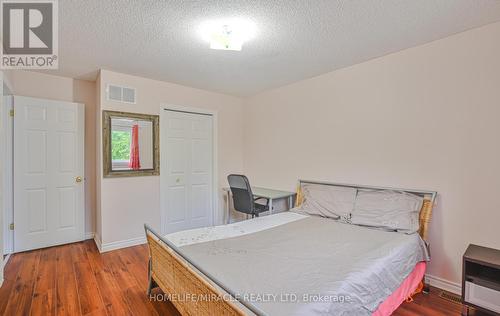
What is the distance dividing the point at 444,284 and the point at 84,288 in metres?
3.40

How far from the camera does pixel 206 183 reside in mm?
4340

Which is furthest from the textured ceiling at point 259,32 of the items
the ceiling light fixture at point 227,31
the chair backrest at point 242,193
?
the chair backrest at point 242,193

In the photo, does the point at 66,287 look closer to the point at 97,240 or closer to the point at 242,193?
the point at 97,240

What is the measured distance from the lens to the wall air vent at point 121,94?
327 cm

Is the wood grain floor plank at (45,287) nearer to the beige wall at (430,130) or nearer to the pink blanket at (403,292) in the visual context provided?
the pink blanket at (403,292)

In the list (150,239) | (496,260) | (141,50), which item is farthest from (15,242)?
(496,260)

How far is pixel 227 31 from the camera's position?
212 centimetres

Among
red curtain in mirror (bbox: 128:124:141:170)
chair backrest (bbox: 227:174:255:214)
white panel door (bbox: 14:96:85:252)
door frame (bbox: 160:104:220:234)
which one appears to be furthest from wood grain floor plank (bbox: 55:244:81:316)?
chair backrest (bbox: 227:174:255:214)

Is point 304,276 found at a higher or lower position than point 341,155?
lower

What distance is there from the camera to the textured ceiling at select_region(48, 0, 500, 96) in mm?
1852

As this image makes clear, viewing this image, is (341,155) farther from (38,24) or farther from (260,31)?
(38,24)

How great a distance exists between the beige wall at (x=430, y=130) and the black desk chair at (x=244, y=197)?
86cm

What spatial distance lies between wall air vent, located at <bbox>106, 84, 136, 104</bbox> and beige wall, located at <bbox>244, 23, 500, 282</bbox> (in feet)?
8.15

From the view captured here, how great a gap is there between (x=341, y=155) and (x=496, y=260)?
167cm
